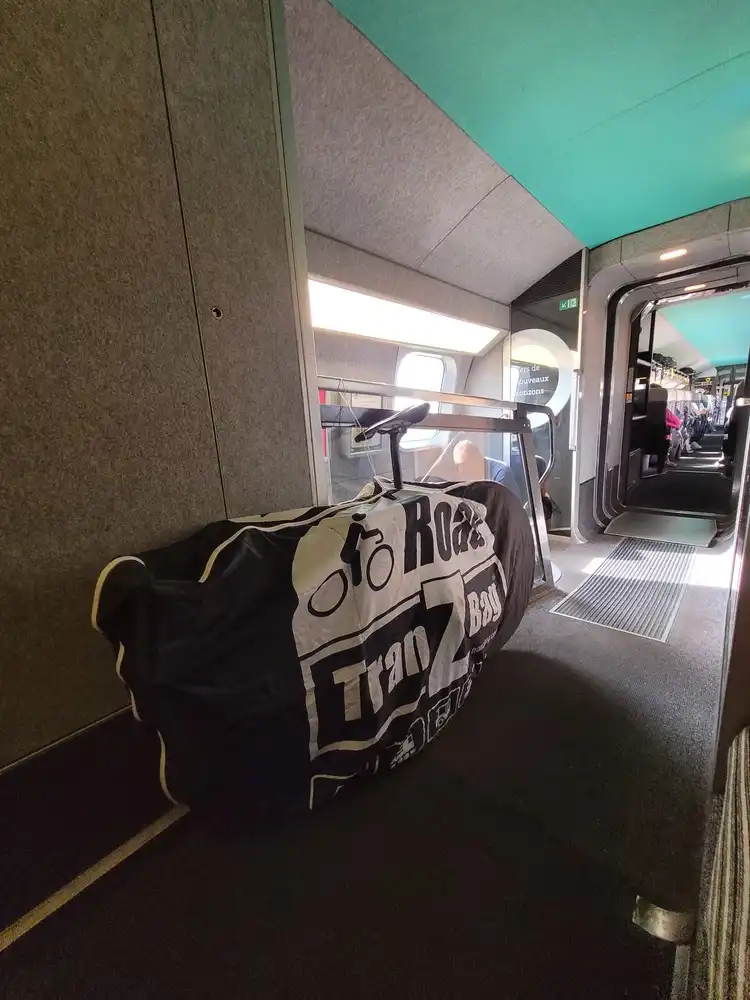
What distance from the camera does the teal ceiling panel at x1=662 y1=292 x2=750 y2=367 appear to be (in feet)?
17.4

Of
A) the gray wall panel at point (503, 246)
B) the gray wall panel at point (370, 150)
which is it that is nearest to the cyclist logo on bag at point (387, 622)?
the gray wall panel at point (370, 150)

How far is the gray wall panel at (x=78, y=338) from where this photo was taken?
32.4 inches

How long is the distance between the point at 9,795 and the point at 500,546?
1.69 m

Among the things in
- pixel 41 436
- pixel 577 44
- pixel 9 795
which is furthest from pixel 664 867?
pixel 577 44

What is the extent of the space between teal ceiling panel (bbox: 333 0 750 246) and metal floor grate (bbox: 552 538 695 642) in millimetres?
2721

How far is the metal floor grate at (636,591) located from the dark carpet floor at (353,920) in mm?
1500

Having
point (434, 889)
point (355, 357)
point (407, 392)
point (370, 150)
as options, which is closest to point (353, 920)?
point (434, 889)

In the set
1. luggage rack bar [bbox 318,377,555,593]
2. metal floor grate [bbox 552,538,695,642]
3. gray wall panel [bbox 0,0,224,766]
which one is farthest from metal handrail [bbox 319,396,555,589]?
gray wall panel [bbox 0,0,224,766]

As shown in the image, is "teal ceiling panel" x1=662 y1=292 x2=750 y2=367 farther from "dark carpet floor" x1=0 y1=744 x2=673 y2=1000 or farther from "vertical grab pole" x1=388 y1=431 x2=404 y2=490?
"dark carpet floor" x1=0 y1=744 x2=673 y2=1000

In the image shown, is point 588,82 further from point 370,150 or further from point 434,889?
point 434,889

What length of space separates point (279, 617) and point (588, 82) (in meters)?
2.68

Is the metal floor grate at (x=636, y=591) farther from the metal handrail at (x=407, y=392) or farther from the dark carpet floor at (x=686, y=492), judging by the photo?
the dark carpet floor at (x=686, y=492)

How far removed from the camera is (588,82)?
5.63 feet

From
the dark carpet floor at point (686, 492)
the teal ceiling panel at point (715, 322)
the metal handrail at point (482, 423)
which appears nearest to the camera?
the metal handrail at point (482, 423)
